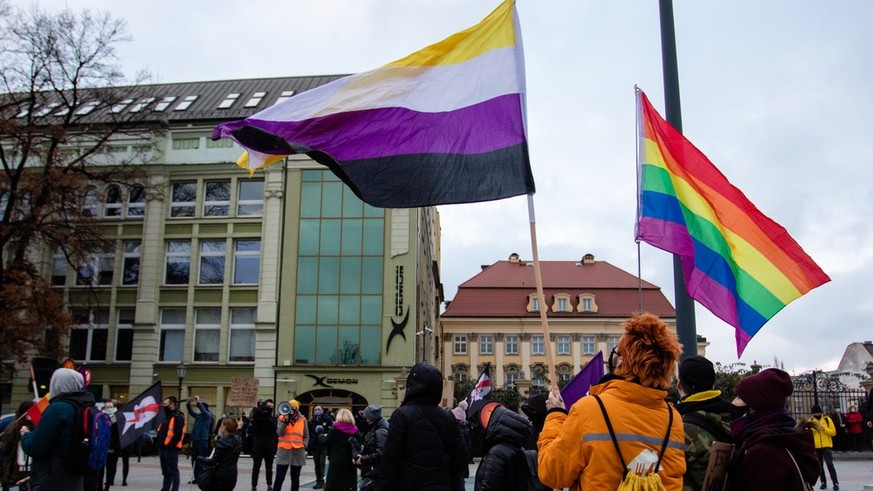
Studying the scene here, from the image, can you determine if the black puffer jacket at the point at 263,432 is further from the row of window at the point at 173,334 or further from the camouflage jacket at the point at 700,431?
the row of window at the point at 173,334

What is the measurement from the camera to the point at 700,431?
4.76 m

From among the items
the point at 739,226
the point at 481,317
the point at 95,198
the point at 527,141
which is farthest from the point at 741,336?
the point at 481,317

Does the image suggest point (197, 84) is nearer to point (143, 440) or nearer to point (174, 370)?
point (174, 370)

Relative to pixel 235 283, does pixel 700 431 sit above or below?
below

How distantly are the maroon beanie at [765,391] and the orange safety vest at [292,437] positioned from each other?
11.9 metres

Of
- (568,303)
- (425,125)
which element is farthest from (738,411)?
(568,303)

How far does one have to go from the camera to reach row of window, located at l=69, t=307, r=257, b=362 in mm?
40594

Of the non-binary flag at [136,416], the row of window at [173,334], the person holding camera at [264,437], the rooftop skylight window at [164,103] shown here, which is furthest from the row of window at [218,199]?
the non-binary flag at [136,416]

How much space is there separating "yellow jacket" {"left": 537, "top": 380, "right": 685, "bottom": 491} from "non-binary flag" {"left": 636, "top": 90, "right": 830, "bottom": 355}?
3.33 meters

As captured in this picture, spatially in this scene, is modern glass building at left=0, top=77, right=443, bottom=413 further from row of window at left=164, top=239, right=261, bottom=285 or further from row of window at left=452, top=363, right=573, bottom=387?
row of window at left=452, top=363, right=573, bottom=387

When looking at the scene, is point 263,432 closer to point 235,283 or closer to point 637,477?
point 637,477

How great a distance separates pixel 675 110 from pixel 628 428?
5.23m

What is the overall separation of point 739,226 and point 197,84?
46.4 m

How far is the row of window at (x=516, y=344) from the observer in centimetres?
7250
